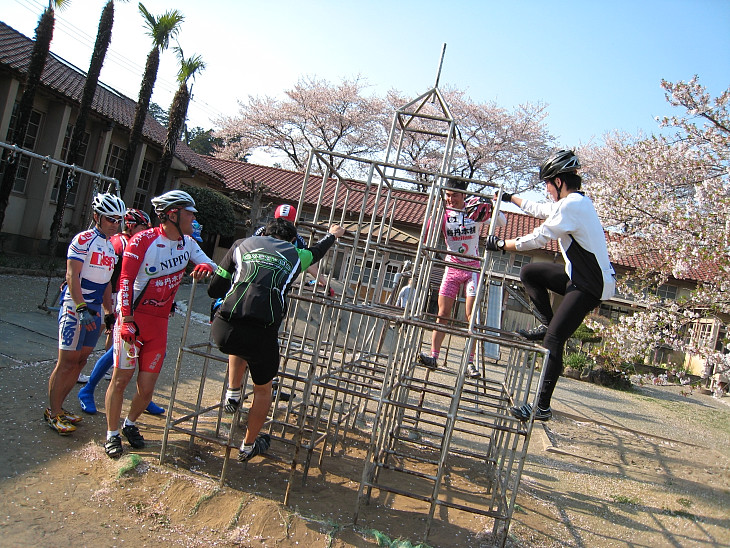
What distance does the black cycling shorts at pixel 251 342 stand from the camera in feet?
11.4

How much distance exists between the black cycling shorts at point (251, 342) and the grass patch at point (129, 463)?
3.58 feet

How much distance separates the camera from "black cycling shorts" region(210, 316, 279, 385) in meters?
3.46

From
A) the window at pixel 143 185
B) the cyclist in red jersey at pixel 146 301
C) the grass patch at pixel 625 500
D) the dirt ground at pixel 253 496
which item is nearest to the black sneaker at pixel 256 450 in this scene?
the dirt ground at pixel 253 496

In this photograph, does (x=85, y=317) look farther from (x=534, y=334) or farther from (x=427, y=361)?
(x=534, y=334)

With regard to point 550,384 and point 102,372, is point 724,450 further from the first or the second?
point 102,372

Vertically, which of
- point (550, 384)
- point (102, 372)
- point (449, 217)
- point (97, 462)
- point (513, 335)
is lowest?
point (97, 462)

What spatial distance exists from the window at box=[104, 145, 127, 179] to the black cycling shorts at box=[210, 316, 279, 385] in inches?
598

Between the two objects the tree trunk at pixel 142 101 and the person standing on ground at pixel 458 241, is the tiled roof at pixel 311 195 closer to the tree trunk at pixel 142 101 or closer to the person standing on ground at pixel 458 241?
the tree trunk at pixel 142 101

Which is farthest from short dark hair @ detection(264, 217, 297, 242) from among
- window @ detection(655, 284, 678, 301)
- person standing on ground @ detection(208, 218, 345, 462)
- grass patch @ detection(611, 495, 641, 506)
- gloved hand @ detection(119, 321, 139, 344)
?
window @ detection(655, 284, 678, 301)

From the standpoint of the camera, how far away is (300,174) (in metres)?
25.7

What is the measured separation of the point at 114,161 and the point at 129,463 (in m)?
15.7

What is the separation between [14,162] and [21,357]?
324 inches

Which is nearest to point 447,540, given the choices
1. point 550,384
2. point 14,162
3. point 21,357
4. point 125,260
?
point 550,384

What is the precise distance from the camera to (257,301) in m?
3.39
